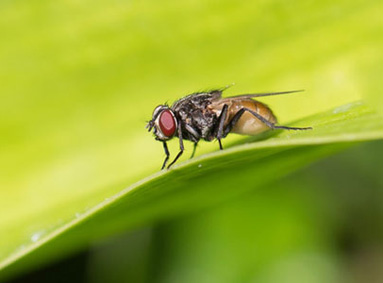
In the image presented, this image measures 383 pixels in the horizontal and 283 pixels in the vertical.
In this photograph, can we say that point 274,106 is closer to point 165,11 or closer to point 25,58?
point 165,11

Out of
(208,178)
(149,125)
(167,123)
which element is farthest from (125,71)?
(208,178)

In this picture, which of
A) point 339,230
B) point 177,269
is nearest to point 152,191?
point 177,269

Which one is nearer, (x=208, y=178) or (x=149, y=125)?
(x=208, y=178)

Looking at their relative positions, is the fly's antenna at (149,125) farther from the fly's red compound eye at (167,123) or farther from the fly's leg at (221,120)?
the fly's leg at (221,120)

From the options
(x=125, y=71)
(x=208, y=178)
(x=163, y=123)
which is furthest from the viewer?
(x=163, y=123)

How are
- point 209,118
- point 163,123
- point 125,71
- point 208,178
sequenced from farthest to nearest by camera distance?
point 209,118
point 163,123
point 125,71
point 208,178

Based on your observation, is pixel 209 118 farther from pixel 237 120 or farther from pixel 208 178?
pixel 208 178
